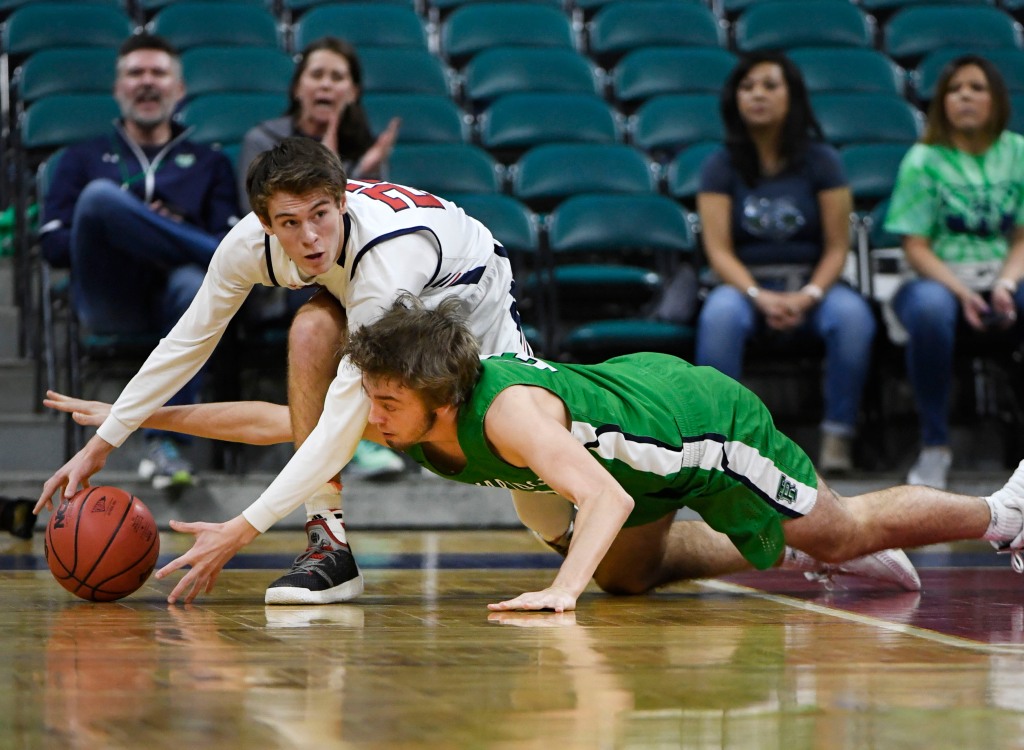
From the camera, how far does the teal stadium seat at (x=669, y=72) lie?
6898 mm

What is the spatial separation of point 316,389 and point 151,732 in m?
1.64

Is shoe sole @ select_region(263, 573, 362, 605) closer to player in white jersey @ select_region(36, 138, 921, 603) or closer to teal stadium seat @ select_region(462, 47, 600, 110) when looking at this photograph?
player in white jersey @ select_region(36, 138, 921, 603)

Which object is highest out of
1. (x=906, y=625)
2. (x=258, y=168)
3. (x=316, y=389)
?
(x=258, y=168)

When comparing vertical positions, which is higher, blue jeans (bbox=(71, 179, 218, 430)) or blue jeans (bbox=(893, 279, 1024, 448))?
blue jeans (bbox=(71, 179, 218, 430))

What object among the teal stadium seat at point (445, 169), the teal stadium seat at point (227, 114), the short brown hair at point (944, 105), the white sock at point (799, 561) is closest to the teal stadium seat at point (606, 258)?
the teal stadium seat at point (445, 169)

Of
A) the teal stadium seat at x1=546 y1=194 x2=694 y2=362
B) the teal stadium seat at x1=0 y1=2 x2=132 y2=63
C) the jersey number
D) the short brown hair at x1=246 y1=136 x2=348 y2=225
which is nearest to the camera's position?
the short brown hair at x1=246 y1=136 x2=348 y2=225

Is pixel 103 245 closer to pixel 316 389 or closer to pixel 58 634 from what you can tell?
pixel 316 389

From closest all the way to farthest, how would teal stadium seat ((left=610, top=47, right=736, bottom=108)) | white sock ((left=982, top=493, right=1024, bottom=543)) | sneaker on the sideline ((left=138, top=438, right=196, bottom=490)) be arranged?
white sock ((left=982, top=493, right=1024, bottom=543)) → sneaker on the sideline ((left=138, top=438, right=196, bottom=490)) → teal stadium seat ((left=610, top=47, right=736, bottom=108))

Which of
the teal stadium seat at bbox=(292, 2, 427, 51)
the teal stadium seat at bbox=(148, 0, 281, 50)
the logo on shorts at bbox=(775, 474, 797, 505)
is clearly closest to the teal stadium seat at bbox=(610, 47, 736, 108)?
the teal stadium seat at bbox=(292, 2, 427, 51)

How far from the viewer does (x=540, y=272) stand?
565 centimetres

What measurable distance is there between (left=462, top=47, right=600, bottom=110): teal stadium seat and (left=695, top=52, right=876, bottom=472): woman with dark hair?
147 cm

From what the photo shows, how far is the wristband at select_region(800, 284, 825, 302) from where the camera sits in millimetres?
5270

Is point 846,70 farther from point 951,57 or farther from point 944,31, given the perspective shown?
point 944,31

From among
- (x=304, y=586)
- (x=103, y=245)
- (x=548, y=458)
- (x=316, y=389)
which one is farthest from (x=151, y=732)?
(x=103, y=245)
